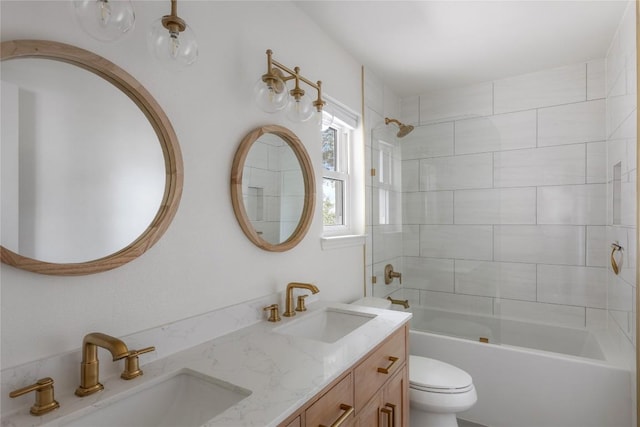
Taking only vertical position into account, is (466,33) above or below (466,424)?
above

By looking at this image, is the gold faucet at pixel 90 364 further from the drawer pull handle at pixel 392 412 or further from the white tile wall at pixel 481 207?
the white tile wall at pixel 481 207

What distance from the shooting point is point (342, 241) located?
2.20 metres

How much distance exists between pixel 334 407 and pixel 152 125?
1067 mm

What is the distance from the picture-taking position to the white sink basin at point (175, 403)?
90 cm

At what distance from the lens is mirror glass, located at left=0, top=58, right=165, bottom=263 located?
825 mm

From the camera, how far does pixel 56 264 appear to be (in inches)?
34.6

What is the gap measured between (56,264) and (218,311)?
0.60m

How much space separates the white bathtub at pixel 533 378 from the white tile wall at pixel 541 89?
69.5 inches

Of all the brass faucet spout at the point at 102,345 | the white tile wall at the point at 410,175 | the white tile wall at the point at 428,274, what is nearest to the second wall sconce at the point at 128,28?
the brass faucet spout at the point at 102,345

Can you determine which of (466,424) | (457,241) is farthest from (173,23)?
(466,424)

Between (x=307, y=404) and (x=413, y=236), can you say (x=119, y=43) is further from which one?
(x=413, y=236)

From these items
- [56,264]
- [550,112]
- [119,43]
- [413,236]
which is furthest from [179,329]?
[550,112]

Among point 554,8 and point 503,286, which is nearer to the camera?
point 554,8

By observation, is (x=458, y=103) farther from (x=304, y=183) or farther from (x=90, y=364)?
(x=90, y=364)
